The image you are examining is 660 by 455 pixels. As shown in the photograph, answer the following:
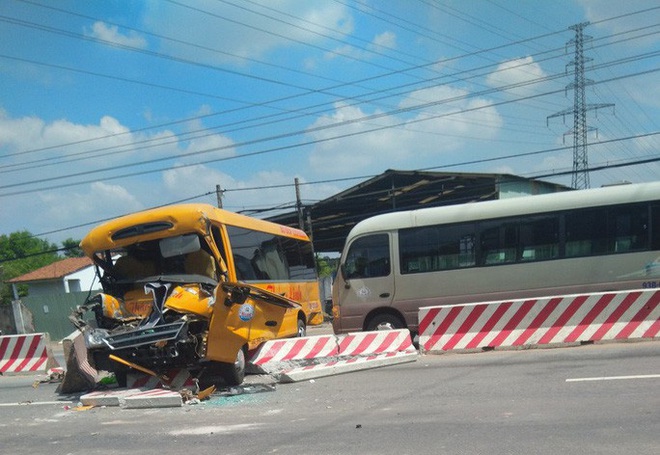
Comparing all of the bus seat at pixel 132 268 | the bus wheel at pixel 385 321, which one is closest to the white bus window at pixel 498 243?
the bus wheel at pixel 385 321

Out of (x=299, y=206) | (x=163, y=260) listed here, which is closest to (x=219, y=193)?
(x=299, y=206)

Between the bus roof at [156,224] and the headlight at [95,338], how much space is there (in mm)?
1688

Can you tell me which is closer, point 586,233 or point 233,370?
point 233,370

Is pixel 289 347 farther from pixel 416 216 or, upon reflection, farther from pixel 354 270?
pixel 416 216

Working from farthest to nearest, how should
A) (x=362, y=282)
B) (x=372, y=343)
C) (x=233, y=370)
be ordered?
(x=362, y=282)
(x=372, y=343)
(x=233, y=370)

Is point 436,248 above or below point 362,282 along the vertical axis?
above

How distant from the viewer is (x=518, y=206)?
13859 millimetres

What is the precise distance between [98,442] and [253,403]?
2.26 metres

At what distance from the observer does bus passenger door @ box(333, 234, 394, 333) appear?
14.0m

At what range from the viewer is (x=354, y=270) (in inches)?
558

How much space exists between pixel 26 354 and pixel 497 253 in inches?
440

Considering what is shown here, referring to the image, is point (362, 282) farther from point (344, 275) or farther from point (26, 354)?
point (26, 354)

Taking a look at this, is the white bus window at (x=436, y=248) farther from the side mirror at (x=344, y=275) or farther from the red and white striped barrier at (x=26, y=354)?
the red and white striped barrier at (x=26, y=354)

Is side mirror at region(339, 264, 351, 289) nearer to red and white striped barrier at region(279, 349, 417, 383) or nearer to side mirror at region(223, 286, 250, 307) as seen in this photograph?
red and white striped barrier at region(279, 349, 417, 383)
